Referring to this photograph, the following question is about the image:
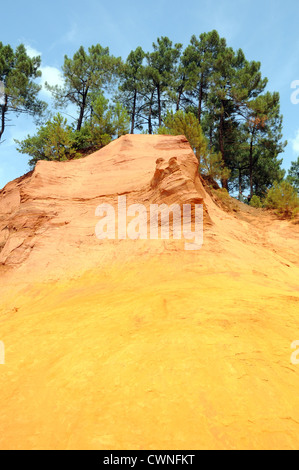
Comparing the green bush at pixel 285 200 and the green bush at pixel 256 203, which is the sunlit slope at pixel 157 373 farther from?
the green bush at pixel 256 203

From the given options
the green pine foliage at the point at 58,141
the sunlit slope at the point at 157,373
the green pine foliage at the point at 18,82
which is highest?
the green pine foliage at the point at 18,82

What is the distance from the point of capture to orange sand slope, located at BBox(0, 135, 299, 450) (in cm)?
180

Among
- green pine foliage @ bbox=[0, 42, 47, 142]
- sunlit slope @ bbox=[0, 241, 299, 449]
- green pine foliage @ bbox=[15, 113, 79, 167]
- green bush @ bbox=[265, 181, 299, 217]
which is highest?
green pine foliage @ bbox=[0, 42, 47, 142]

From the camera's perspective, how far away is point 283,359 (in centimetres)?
241

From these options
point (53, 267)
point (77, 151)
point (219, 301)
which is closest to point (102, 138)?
point (77, 151)

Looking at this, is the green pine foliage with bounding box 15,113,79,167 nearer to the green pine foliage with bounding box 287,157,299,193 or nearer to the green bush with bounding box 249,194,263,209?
the green bush with bounding box 249,194,263,209

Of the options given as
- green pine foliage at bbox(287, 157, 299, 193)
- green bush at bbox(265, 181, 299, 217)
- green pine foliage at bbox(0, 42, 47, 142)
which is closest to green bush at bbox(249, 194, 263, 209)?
green bush at bbox(265, 181, 299, 217)

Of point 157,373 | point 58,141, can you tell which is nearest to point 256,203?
point 58,141

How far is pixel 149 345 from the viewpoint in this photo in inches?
107

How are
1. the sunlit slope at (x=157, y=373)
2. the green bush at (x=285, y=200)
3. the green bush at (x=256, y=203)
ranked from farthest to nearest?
the green bush at (x=256, y=203), the green bush at (x=285, y=200), the sunlit slope at (x=157, y=373)

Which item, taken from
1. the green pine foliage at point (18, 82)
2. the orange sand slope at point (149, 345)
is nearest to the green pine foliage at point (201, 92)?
the green pine foliage at point (18, 82)

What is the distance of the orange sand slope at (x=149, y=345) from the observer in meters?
1.80
